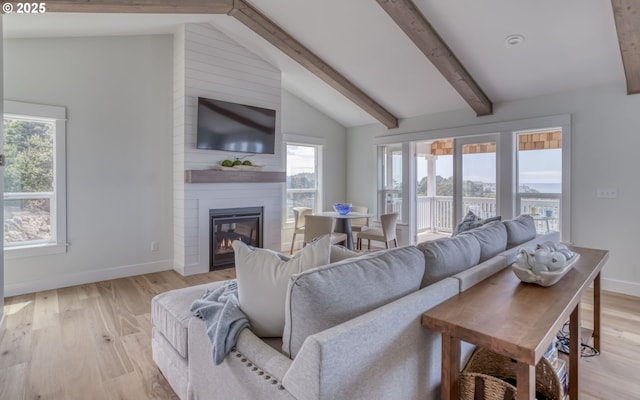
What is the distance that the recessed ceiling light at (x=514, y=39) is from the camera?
3231 mm

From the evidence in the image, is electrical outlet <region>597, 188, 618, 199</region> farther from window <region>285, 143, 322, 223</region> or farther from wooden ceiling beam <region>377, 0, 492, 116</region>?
window <region>285, 143, 322, 223</region>

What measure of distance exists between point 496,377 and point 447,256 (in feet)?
2.07

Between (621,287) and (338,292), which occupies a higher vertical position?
(338,292)

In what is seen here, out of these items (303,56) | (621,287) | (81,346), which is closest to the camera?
(81,346)

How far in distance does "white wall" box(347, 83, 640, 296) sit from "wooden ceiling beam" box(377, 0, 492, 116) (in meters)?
0.75

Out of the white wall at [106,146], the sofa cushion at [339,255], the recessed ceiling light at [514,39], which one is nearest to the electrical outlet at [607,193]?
the recessed ceiling light at [514,39]

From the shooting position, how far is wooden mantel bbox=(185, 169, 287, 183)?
405cm

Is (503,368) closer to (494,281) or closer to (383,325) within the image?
(494,281)

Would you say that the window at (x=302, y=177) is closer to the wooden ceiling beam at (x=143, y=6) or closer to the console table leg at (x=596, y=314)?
the wooden ceiling beam at (x=143, y=6)

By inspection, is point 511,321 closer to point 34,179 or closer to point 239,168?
point 239,168

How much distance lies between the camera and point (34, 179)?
3.55m

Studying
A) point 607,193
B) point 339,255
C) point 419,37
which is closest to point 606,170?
point 607,193

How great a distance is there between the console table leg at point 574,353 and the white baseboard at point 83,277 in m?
4.26

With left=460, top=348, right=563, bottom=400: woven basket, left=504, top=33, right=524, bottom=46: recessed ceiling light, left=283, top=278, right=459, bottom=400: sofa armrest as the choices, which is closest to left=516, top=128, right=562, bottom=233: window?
left=504, top=33, right=524, bottom=46: recessed ceiling light
